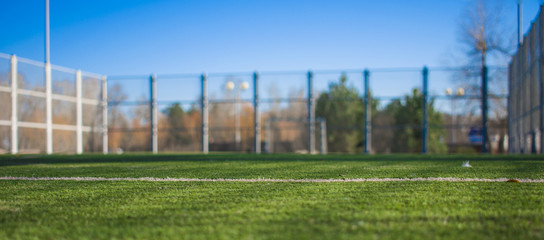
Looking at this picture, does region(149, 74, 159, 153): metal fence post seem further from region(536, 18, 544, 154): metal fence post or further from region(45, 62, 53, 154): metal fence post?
region(536, 18, 544, 154): metal fence post

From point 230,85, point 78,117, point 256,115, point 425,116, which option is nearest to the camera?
point 425,116

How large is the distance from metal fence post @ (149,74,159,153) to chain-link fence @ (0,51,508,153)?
44 mm

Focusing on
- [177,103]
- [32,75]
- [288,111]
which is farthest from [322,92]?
[32,75]

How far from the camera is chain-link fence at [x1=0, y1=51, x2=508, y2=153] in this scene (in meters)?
18.2

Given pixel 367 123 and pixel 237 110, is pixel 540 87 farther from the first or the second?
pixel 237 110

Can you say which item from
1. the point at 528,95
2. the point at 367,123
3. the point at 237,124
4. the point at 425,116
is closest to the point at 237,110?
the point at 237,124

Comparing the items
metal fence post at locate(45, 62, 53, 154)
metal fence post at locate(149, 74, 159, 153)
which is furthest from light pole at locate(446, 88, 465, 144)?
metal fence post at locate(45, 62, 53, 154)

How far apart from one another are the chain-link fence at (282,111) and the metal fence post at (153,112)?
0.15 ft

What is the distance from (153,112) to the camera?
19.8 meters

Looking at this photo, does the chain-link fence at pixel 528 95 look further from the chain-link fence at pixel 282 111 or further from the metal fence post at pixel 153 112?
the metal fence post at pixel 153 112

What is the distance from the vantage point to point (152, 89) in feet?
65.2

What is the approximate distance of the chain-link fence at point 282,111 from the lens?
1817 cm

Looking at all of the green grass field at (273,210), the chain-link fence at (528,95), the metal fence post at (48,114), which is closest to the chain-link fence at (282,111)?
the chain-link fence at (528,95)

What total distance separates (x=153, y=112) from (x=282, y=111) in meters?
5.87
